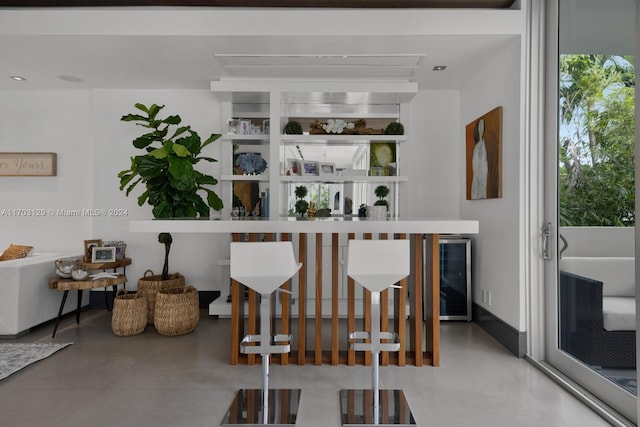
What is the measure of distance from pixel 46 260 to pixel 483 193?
172 inches

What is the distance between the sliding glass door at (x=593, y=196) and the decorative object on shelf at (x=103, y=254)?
425cm

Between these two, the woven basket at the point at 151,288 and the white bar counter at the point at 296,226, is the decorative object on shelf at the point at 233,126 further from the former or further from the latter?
the white bar counter at the point at 296,226

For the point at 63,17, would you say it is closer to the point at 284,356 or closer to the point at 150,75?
the point at 150,75

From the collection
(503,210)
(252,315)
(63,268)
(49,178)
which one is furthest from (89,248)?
(503,210)

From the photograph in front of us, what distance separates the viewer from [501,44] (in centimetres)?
339

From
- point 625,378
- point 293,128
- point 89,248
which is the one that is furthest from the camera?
point 293,128

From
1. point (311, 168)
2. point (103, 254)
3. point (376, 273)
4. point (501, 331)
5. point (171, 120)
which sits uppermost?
point (171, 120)

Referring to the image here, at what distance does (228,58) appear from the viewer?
12.2ft

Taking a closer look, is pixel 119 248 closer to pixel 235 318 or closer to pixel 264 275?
pixel 235 318

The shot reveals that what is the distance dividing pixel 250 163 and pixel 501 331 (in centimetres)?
312

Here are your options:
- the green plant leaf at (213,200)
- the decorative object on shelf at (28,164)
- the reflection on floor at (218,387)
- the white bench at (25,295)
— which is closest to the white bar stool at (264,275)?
the reflection on floor at (218,387)

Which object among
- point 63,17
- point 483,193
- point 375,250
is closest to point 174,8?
point 63,17

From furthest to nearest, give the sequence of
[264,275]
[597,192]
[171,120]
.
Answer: [171,120] < [597,192] < [264,275]

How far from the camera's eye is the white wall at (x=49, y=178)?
16.0 ft
